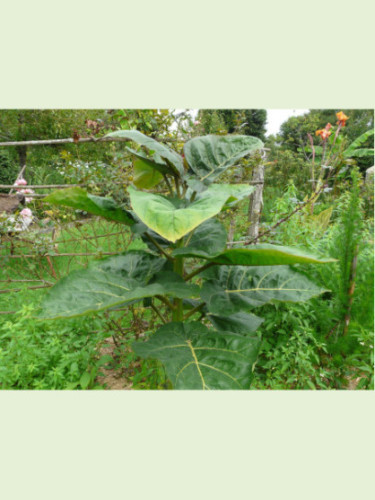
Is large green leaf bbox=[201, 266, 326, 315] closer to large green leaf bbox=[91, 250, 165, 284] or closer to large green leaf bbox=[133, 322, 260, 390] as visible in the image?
large green leaf bbox=[133, 322, 260, 390]

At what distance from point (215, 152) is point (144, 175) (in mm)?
374

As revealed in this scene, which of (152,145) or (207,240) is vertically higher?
(152,145)

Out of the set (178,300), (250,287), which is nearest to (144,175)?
(178,300)

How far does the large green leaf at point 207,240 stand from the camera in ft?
3.91

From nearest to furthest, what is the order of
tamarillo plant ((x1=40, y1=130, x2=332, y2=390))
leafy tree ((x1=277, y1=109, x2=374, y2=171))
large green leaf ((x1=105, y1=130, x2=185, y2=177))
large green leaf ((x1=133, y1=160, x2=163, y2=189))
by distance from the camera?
tamarillo plant ((x1=40, y1=130, x2=332, y2=390)) < large green leaf ((x1=105, y1=130, x2=185, y2=177)) < large green leaf ((x1=133, y1=160, x2=163, y2=189)) < leafy tree ((x1=277, y1=109, x2=374, y2=171))

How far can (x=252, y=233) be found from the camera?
10.0 feet

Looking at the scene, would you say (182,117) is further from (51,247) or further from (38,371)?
(38,371)

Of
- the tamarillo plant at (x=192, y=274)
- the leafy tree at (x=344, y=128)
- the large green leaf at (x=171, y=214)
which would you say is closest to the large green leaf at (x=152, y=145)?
the tamarillo plant at (x=192, y=274)

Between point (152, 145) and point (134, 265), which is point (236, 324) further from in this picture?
point (152, 145)

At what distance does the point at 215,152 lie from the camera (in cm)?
133

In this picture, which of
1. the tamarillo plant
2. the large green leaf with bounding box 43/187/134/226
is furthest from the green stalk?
the large green leaf with bounding box 43/187/134/226

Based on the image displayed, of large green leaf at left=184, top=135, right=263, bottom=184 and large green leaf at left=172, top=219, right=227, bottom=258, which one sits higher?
large green leaf at left=184, top=135, right=263, bottom=184

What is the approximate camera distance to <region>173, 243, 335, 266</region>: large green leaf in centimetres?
111

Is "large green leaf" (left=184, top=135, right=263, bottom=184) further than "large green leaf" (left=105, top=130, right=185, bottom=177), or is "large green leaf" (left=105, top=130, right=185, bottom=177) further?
"large green leaf" (left=184, top=135, right=263, bottom=184)
